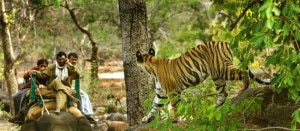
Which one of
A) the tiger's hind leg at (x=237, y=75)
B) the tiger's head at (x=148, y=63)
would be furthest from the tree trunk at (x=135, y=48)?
the tiger's hind leg at (x=237, y=75)

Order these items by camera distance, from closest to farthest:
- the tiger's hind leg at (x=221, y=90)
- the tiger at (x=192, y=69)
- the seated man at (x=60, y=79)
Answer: the tiger at (x=192, y=69) → the tiger's hind leg at (x=221, y=90) → the seated man at (x=60, y=79)

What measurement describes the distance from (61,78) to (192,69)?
200 centimetres

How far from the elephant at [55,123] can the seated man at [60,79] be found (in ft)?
0.43

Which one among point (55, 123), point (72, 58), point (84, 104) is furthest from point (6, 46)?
point (55, 123)

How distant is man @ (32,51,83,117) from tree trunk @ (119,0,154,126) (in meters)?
0.94

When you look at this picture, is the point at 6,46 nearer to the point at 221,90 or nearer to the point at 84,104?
the point at 84,104

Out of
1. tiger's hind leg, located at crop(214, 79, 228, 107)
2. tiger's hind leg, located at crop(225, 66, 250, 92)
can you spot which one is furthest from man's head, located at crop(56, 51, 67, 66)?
tiger's hind leg, located at crop(225, 66, 250, 92)

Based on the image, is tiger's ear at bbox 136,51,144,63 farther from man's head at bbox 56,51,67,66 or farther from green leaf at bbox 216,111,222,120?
green leaf at bbox 216,111,222,120

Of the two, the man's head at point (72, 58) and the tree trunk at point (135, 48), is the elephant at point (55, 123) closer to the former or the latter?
the man's head at point (72, 58)

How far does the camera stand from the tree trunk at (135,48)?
9383 mm

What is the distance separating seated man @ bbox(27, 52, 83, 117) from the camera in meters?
8.72

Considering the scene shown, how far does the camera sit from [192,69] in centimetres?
868

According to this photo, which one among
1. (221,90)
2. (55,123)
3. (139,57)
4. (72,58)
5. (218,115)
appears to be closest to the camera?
(218,115)

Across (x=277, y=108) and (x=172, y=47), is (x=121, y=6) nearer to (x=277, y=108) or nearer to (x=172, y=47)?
(x=277, y=108)
